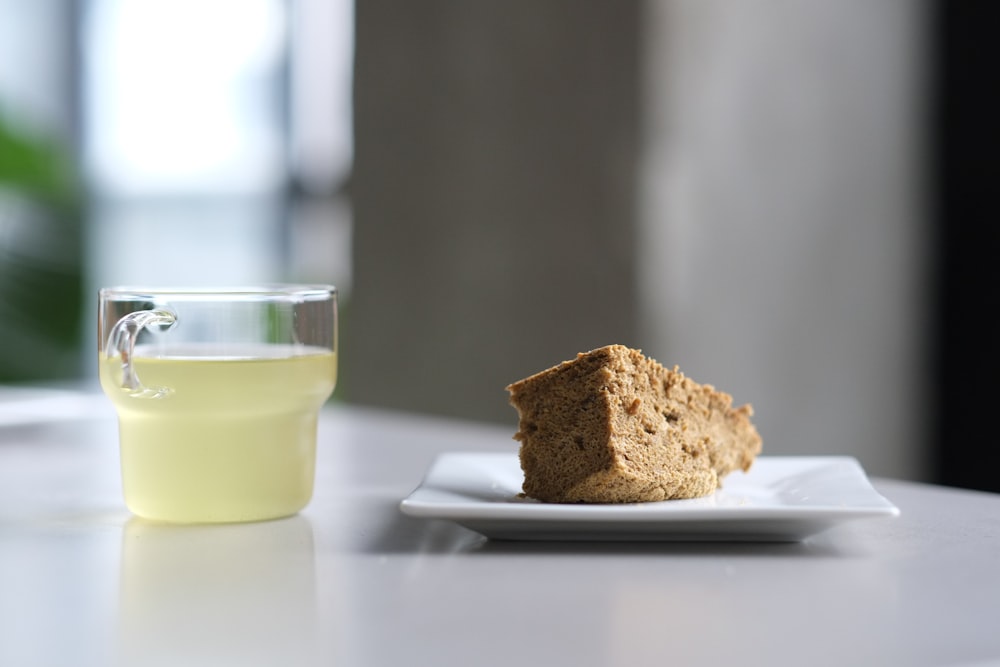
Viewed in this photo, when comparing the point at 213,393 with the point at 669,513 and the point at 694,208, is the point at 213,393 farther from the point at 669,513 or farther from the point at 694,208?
the point at 694,208

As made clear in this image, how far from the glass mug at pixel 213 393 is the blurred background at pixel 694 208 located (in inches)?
80.1

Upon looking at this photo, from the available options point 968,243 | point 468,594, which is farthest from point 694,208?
point 468,594

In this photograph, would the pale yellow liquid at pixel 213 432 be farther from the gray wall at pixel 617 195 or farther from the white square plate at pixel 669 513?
the gray wall at pixel 617 195

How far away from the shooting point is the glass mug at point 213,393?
888mm

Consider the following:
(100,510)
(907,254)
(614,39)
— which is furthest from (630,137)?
(100,510)

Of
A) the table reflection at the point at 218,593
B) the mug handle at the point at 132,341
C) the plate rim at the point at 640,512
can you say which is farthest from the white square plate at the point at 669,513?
the mug handle at the point at 132,341

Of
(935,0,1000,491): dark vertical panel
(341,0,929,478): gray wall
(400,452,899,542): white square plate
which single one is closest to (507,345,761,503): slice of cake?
(400,452,899,542): white square plate

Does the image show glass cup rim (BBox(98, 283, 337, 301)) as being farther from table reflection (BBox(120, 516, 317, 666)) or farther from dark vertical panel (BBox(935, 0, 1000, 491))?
dark vertical panel (BBox(935, 0, 1000, 491))

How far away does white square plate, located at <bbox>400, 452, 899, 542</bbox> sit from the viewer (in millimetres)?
768

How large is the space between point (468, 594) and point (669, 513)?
6.1 inches

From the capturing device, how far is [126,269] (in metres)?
5.22

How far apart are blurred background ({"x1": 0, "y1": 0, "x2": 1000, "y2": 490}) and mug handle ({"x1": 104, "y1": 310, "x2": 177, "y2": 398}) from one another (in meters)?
2.09

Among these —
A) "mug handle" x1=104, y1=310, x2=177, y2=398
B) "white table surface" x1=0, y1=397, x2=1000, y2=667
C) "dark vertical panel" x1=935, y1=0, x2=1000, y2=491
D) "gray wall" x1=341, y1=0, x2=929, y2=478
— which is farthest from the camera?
"dark vertical panel" x1=935, y1=0, x2=1000, y2=491

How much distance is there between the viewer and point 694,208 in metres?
2.96
